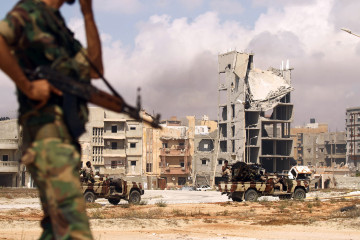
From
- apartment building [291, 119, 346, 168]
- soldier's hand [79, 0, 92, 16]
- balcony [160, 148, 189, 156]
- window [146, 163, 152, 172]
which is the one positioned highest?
apartment building [291, 119, 346, 168]

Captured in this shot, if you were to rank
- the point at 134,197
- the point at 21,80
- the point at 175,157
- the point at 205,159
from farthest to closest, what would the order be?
1. the point at 205,159
2. the point at 175,157
3. the point at 134,197
4. the point at 21,80

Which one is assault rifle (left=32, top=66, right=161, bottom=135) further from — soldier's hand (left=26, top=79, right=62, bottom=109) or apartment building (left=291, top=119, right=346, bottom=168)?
apartment building (left=291, top=119, right=346, bottom=168)

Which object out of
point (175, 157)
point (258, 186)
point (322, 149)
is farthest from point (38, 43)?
point (322, 149)

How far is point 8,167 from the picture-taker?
2923 inches

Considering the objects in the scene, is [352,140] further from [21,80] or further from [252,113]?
[21,80]

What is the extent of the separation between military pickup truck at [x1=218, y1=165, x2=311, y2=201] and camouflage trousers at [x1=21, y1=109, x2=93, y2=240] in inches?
1104

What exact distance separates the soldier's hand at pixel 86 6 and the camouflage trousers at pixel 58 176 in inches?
33.9

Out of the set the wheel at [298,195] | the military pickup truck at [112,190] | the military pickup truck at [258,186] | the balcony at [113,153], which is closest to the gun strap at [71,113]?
the military pickup truck at [112,190]

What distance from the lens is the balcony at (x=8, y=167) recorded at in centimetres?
7375

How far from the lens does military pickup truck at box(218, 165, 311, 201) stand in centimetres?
3192

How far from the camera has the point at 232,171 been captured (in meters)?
32.8

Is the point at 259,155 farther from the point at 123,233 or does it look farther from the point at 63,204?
the point at 63,204

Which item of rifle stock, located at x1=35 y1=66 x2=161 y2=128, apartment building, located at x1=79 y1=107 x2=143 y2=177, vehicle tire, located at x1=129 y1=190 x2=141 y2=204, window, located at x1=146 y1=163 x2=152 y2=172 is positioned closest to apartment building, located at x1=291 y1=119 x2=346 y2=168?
window, located at x1=146 y1=163 x2=152 y2=172

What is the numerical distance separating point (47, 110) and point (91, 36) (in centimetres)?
69
